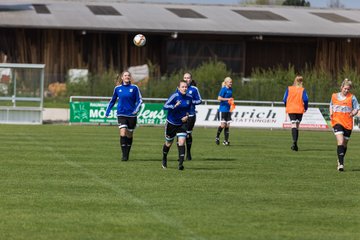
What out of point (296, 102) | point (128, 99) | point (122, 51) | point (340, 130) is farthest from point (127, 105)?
point (122, 51)

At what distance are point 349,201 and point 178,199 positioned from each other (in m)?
2.64

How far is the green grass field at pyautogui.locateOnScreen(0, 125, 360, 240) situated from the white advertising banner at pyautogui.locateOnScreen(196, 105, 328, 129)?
13437 millimetres

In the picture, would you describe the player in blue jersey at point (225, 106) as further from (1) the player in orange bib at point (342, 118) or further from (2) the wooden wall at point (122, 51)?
(2) the wooden wall at point (122, 51)

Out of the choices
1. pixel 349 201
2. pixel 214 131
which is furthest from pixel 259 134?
pixel 349 201

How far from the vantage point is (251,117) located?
40.8 metres

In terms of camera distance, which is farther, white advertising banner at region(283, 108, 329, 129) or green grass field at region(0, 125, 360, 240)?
white advertising banner at region(283, 108, 329, 129)

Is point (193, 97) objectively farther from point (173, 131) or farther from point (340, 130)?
point (340, 130)

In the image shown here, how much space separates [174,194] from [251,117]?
1019 inches

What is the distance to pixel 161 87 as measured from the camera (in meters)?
46.5

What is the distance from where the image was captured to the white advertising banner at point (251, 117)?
133ft

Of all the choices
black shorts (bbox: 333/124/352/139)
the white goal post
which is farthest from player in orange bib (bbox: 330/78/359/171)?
the white goal post

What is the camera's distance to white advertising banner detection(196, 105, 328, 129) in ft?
133

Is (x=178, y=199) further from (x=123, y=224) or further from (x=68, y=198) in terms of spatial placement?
(x=123, y=224)

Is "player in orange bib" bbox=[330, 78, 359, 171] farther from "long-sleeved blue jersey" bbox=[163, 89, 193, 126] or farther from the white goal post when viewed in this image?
the white goal post
